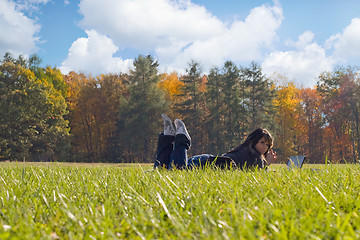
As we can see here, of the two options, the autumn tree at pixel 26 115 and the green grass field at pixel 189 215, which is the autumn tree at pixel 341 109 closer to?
the autumn tree at pixel 26 115

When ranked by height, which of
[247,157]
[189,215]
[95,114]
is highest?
[95,114]

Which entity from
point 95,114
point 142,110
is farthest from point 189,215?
point 95,114

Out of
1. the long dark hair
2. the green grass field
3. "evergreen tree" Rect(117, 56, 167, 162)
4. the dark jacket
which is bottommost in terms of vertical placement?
the green grass field

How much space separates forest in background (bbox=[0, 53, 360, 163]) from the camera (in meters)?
35.7

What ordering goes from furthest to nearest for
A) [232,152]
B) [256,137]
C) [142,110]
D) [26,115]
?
1. [142,110]
2. [26,115]
3. [232,152]
4. [256,137]

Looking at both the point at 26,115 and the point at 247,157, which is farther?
the point at 26,115

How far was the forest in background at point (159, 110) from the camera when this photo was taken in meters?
35.7

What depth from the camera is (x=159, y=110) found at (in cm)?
4006

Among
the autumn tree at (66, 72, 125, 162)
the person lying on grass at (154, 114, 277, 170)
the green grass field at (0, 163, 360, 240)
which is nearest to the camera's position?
the green grass field at (0, 163, 360, 240)

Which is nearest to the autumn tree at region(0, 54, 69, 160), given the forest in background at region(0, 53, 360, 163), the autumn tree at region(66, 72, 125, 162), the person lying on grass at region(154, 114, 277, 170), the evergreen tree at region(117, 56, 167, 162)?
the forest in background at region(0, 53, 360, 163)

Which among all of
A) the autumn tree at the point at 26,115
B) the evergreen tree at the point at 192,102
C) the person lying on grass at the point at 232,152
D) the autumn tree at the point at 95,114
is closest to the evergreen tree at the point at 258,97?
the evergreen tree at the point at 192,102

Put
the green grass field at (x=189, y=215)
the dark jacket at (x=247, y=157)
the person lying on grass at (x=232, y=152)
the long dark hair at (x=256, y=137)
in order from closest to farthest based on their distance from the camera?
the green grass field at (x=189, y=215) < the person lying on grass at (x=232, y=152) < the long dark hair at (x=256, y=137) < the dark jacket at (x=247, y=157)

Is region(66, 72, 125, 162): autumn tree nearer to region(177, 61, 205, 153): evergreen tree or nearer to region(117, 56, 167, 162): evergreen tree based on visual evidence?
region(117, 56, 167, 162): evergreen tree

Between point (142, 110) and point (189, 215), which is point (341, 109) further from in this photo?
point (189, 215)
